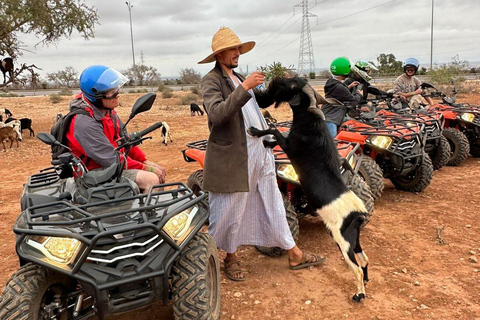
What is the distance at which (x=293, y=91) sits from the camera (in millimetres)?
3232

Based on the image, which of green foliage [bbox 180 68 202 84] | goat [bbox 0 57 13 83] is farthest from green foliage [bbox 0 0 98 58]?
green foliage [bbox 180 68 202 84]

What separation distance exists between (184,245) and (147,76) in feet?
191

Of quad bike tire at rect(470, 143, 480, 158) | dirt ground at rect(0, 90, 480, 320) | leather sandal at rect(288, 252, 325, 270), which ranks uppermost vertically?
quad bike tire at rect(470, 143, 480, 158)

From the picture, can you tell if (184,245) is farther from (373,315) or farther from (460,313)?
(460,313)

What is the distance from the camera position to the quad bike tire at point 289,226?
3.84 meters

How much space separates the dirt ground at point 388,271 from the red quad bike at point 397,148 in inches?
11.1

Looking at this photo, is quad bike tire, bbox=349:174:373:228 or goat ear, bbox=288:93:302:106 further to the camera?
quad bike tire, bbox=349:174:373:228

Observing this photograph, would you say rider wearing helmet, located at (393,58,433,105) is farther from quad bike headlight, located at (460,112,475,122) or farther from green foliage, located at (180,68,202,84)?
green foliage, located at (180,68,202,84)

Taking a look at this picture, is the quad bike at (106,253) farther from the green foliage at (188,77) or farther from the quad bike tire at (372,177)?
the green foliage at (188,77)

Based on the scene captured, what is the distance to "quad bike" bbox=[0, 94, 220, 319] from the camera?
2.14 meters

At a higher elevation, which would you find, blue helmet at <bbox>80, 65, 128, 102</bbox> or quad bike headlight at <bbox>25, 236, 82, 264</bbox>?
blue helmet at <bbox>80, 65, 128, 102</bbox>

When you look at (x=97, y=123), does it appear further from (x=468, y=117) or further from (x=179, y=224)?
(x=468, y=117)

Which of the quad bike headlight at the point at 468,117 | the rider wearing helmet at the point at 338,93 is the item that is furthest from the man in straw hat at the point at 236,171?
the quad bike headlight at the point at 468,117

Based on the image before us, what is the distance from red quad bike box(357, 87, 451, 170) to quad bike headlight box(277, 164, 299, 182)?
8.64 feet
